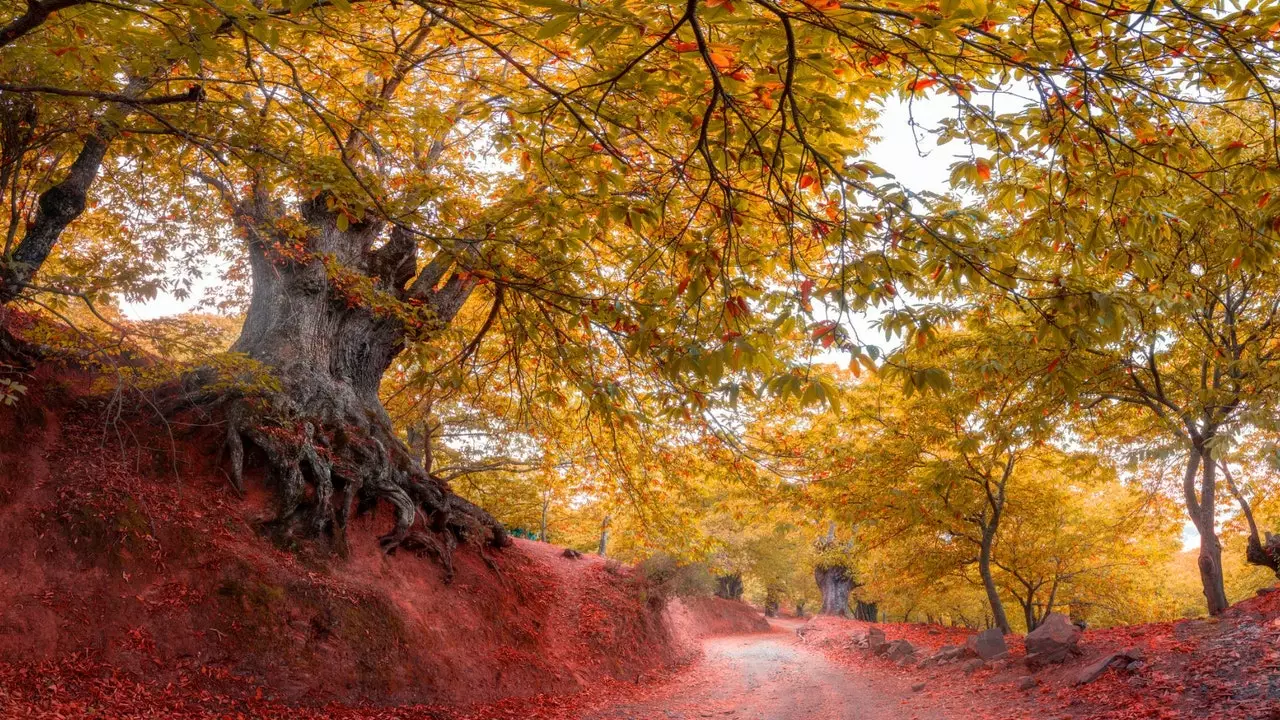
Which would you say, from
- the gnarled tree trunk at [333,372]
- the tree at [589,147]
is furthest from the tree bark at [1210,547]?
the gnarled tree trunk at [333,372]

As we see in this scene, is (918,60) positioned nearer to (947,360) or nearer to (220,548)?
(947,360)

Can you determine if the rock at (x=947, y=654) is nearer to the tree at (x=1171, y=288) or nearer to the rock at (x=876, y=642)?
the rock at (x=876, y=642)

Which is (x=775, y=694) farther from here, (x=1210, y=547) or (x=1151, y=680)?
(x=1210, y=547)

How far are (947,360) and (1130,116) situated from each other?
6.38 metres

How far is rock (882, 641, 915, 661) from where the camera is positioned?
13.5 metres

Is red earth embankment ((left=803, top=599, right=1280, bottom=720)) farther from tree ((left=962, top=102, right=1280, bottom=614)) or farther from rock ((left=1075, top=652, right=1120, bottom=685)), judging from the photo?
tree ((left=962, top=102, right=1280, bottom=614))

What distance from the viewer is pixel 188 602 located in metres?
6.45

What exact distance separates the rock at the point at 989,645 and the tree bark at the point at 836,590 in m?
18.1

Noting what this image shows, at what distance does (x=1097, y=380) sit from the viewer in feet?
28.6

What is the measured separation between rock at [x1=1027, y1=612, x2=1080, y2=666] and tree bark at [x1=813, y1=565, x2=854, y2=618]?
1960 centimetres

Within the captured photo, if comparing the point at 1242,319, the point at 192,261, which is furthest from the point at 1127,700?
the point at 192,261

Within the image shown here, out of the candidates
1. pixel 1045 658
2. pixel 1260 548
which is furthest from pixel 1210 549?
pixel 1045 658

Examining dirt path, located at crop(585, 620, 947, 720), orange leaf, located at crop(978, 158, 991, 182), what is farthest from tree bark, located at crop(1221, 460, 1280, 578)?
orange leaf, located at crop(978, 158, 991, 182)

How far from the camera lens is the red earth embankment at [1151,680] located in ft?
20.5
